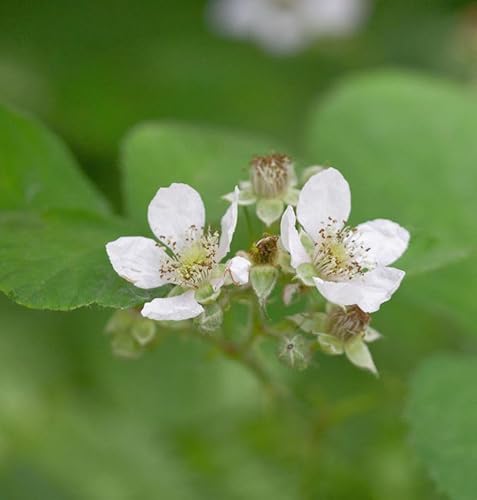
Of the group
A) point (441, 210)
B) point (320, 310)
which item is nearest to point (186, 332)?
point (320, 310)

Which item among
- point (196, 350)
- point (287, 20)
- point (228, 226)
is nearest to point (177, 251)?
point (228, 226)

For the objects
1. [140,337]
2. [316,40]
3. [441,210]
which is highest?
[316,40]

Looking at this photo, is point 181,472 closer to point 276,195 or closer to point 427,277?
point 427,277

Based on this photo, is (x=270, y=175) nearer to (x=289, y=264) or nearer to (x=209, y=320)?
(x=289, y=264)

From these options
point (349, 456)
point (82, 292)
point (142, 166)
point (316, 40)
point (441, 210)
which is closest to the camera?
point (82, 292)

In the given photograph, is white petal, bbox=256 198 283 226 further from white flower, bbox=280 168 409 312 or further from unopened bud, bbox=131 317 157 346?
unopened bud, bbox=131 317 157 346

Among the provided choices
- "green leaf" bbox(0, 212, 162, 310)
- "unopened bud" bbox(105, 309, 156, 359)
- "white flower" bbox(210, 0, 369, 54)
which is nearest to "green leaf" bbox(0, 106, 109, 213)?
"green leaf" bbox(0, 212, 162, 310)

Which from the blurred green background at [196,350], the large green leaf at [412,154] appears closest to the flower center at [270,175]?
the blurred green background at [196,350]

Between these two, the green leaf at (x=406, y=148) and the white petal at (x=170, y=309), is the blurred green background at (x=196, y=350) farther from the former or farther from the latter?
the white petal at (x=170, y=309)
